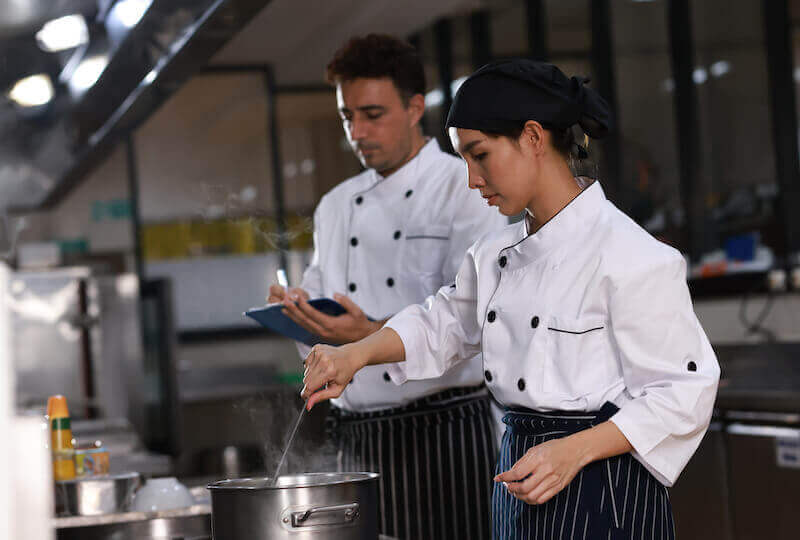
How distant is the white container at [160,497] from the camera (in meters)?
2.07

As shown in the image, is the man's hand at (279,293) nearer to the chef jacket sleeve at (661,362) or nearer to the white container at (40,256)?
the chef jacket sleeve at (661,362)

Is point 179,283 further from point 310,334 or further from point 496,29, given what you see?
point 310,334

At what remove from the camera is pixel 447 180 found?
2.22 metres

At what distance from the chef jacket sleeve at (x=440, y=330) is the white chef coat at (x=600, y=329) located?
0.08 meters

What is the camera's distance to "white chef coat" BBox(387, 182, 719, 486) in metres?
1.40

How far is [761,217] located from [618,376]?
3011 mm

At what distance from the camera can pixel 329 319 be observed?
6.24 feet

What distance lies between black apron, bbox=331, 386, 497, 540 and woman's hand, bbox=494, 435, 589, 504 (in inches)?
28.0

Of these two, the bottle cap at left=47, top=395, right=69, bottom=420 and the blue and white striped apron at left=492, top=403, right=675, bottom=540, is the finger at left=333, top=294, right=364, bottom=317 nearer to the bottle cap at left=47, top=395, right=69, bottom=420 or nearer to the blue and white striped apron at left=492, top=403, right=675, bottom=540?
the blue and white striped apron at left=492, top=403, right=675, bottom=540

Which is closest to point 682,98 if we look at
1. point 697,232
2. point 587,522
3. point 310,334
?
point 697,232

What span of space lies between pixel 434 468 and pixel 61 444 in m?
0.85

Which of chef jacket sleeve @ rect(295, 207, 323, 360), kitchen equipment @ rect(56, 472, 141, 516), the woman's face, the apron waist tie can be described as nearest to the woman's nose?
the woman's face

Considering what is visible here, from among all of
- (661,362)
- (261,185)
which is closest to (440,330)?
(661,362)

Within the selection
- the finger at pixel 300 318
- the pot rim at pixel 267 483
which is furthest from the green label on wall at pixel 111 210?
the pot rim at pixel 267 483
